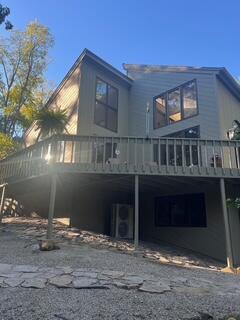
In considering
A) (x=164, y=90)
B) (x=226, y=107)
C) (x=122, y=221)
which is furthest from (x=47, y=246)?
(x=164, y=90)

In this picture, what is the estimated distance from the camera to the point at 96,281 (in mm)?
4859

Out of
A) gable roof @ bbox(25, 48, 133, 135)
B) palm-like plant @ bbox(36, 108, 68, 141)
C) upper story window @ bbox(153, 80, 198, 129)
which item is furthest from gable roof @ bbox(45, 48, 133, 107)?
palm-like plant @ bbox(36, 108, 68, 141)

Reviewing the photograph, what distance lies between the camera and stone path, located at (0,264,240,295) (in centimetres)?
465

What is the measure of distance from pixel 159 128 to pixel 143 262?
23.6 feet

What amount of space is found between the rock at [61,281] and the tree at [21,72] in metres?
16.1

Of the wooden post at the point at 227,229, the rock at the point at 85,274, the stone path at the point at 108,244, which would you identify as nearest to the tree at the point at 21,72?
the stone path at the point at 108,244

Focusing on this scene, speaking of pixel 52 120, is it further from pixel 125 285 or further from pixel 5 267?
pixel 125 285

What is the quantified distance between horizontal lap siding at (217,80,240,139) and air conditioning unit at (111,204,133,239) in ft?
14.7

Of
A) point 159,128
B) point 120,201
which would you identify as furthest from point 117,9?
point 120,201

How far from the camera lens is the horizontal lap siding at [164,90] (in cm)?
1113

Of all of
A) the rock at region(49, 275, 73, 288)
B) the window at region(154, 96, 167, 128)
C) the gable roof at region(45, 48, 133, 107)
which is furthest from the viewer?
the window at region(154, 96, 167, 128)

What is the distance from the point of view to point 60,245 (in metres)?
7.34

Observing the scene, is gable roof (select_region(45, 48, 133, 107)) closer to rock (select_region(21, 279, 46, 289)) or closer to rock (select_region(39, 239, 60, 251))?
rock (select_region(39, 239, 60, 251))

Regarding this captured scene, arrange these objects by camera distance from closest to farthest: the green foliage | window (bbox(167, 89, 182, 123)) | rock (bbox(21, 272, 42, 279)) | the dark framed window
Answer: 1. rock (bbox(21, 272, 42, 279))
2. the dark framed window
3. window (bbox(167, 89, 182, 123))
4. the green foliage
